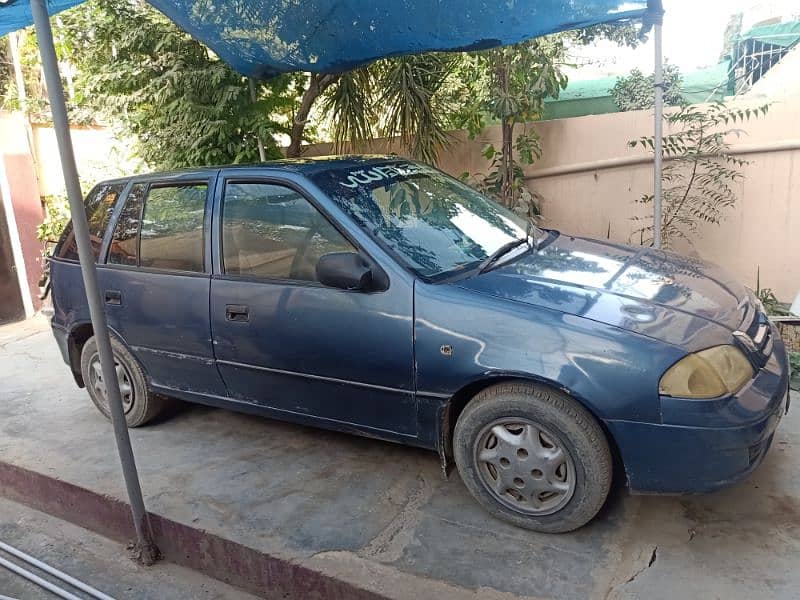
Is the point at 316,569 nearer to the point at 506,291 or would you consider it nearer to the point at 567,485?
the point at 567,485

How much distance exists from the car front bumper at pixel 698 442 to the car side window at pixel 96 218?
3.17 meters

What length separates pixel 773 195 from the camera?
5.23m

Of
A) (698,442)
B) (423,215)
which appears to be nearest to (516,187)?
(423,215)

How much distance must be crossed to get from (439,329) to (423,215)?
2.73 ft

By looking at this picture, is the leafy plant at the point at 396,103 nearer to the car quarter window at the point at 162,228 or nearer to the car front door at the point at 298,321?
the car quarter window at the point at 162,228

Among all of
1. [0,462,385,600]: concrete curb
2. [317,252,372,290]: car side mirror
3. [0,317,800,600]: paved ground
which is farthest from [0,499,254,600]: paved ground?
[317,252,372,290]: car side mirror

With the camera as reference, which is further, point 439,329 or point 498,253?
point 498,253

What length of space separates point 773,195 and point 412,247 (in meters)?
3.78

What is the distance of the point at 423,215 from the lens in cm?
331

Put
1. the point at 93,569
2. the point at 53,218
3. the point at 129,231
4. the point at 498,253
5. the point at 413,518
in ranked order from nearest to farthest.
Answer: the point at 413,518 → the point at 93,569 → the point at 498,253 → the point at 129,231 → the point at 53,218

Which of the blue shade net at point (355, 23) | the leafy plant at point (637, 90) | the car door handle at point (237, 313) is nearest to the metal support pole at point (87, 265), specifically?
the car door handle at point (237, 313)

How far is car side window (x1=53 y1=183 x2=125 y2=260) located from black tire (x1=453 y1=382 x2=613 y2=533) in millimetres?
2585

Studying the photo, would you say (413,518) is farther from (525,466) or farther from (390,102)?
(390,102)

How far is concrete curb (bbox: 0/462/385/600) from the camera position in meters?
2.60
